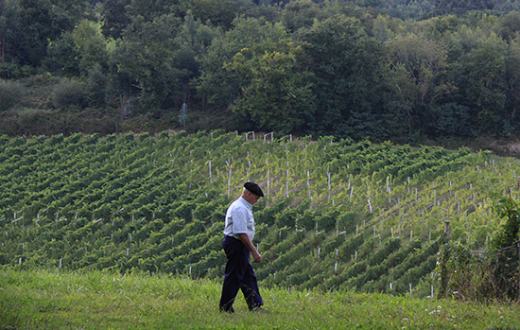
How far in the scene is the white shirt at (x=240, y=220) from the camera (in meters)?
8.81

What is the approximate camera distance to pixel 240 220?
8812mm

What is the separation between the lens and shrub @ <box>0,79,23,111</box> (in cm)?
4606

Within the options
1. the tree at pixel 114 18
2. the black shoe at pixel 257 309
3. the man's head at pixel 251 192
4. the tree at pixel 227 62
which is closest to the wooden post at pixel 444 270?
the black shoe at pixel 257 309

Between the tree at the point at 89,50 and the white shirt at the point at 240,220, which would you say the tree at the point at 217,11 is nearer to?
the tree at the point at 89,50

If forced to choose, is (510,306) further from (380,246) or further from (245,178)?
(245,178)

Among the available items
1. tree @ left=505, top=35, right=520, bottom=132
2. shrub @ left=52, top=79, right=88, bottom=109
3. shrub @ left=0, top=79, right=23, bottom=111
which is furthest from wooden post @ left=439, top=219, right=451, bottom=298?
shrub @ left=0, top=79, right=23, bottom=111

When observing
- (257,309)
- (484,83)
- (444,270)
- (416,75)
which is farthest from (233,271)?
(416,75)

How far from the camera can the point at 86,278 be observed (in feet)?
36.9

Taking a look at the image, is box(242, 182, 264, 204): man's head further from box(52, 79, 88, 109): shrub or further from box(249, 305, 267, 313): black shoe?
box(52, 79, 88, 109): shrub

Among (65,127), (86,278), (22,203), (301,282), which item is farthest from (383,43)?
(86,278)

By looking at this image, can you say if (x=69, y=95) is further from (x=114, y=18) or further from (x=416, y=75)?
(x=416, y=75)

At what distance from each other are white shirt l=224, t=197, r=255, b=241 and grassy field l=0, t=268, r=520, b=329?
2.74 feet

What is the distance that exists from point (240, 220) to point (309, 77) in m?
35.8

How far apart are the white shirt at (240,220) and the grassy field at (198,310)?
0.84 metres
